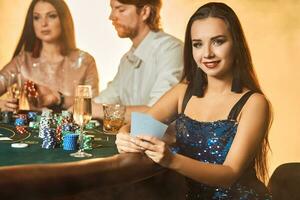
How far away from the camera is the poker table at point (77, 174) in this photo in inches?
43.9

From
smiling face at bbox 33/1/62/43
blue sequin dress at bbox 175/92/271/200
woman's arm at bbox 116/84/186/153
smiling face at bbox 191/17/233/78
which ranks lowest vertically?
blue sequin dress at bbox 175/92/271/200

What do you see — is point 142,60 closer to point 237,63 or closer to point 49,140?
point 237,63

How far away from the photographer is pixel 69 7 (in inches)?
104

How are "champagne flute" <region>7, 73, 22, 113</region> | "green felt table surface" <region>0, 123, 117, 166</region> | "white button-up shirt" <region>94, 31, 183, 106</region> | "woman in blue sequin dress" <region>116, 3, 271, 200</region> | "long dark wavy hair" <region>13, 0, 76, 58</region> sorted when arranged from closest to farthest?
"green felt table surface" <region>0, 123, 117, 166</region> < "woman in blue sequin dress" <region>116, 3, 271, 200</region> < "white button-up shirt" <region>94, 31, 183, 106</region> < "long dark wavy hair" <region>13, 0, 76, 58</region> < "champagne flute" <region>7, 73, 22, 113</region>

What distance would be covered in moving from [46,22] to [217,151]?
152 cm

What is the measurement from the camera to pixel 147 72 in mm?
2414

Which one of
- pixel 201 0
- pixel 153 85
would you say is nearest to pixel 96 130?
pixel 153 85

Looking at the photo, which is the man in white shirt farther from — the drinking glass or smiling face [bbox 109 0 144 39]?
the drinking glass

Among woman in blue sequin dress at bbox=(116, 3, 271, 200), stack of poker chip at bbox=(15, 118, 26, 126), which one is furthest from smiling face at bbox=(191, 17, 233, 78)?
stack of poker chip at bbox=(15, 118, 26, 126)

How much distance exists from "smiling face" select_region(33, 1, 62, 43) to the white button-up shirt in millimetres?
529

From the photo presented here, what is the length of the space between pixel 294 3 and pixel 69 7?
1.37 m

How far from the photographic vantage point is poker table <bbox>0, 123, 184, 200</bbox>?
3.66 ft

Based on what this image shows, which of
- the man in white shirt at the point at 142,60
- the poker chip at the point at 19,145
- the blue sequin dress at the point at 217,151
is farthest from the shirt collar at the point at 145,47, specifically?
the poker chip at the point at 19,145

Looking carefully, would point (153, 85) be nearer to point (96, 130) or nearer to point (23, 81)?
point (96, 130)
